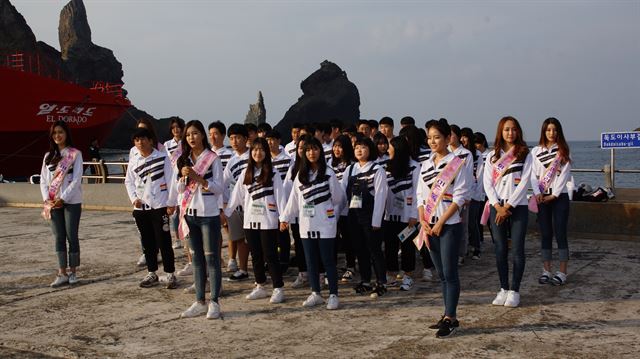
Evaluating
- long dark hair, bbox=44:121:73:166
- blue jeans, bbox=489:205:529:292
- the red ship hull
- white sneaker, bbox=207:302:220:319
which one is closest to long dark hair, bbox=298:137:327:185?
white sneaker, bbox=207:302:220:319

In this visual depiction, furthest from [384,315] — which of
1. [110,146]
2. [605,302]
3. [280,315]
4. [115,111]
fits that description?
[110,146]

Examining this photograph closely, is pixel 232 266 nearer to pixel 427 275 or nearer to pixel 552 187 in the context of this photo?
pixel 427 275

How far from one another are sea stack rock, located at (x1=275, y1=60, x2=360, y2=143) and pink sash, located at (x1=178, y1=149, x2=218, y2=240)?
452 feet

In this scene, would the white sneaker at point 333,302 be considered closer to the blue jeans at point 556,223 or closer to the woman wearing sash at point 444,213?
the woman wearing sash at point 444,213

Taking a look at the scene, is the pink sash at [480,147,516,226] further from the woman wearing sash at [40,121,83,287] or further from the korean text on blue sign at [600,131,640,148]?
the korean text on blue sign at [600,131,640,148]

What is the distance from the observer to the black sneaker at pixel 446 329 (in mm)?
5102

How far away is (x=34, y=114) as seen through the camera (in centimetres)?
2756

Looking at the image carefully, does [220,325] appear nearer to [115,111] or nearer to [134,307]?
[134,307]

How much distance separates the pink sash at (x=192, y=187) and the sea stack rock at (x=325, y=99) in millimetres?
137782

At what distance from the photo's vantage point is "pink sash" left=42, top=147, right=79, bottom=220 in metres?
7.30

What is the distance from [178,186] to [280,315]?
1.60m

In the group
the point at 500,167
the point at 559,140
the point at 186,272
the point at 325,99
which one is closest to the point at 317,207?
the point at 500,167

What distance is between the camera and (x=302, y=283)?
7289 millimetres

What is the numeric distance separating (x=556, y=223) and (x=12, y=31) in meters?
111
